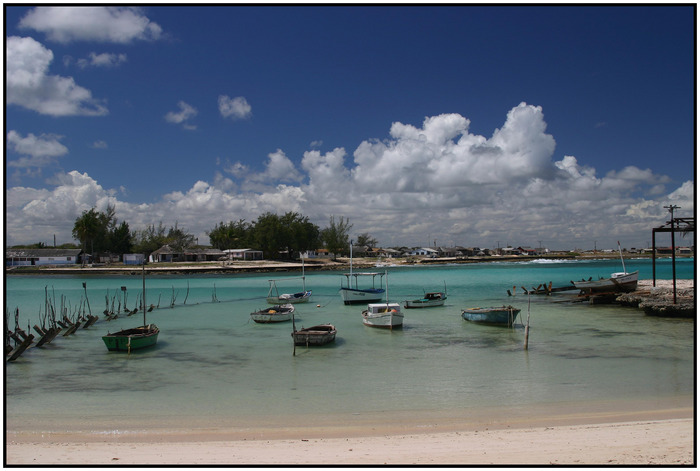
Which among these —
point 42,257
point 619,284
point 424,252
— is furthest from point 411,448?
point 424,252

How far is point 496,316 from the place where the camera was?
88.0 feet

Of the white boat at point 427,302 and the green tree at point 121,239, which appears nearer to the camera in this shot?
the white boat at point 427,302

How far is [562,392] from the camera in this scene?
552 inches

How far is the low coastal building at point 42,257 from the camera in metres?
92.4

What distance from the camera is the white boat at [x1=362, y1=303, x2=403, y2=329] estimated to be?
25.8 meters

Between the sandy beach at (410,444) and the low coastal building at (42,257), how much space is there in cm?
9634

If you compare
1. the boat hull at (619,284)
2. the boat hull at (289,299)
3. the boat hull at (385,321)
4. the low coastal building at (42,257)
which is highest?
the low coastal building at (42,257)

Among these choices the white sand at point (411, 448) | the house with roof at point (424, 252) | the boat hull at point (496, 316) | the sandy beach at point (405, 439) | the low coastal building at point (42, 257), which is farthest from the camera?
the house with roof at point (424, 252)

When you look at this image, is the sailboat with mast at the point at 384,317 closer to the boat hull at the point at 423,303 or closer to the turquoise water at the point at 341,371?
the turquoise water at the point at 341,371

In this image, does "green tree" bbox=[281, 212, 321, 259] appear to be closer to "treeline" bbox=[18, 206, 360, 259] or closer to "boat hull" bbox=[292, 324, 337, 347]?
"treeline" bbox=[18, 206, 360, 259]

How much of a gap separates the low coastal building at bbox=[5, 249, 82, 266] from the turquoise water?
73667 mm

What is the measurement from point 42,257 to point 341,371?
322 feet

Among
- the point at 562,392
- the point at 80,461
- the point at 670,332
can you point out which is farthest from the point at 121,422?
the point at 670,332

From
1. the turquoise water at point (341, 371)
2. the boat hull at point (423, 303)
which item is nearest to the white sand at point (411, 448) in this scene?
the turquoise water at point (341, 371)
